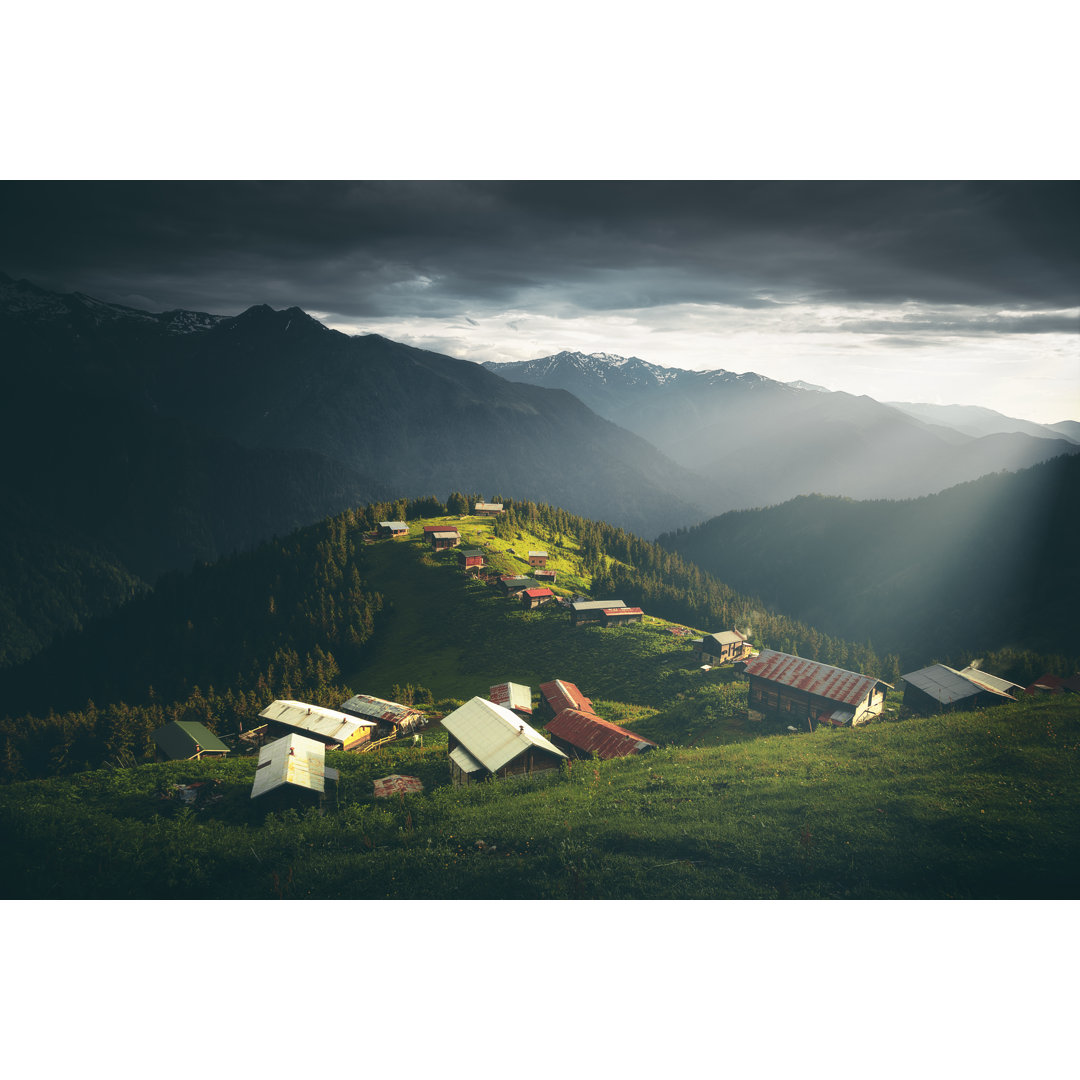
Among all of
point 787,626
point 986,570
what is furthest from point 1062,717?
point 986,570

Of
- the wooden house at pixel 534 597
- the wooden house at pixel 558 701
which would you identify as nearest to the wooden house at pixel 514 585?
the wooden house at pixel 534 597

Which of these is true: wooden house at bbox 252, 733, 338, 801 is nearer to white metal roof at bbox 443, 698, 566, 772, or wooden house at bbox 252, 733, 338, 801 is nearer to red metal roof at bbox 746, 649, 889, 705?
white metal roof at bbox 443, 698, 566, 772

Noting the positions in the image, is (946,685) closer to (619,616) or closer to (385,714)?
(619,616)

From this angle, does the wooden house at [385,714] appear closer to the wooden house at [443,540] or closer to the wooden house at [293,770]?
the wooden house at [293,770]

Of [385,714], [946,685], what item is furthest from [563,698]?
[946,685]

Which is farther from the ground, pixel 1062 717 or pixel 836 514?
pixel 1062 717

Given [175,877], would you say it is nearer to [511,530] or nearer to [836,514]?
[511,530]
